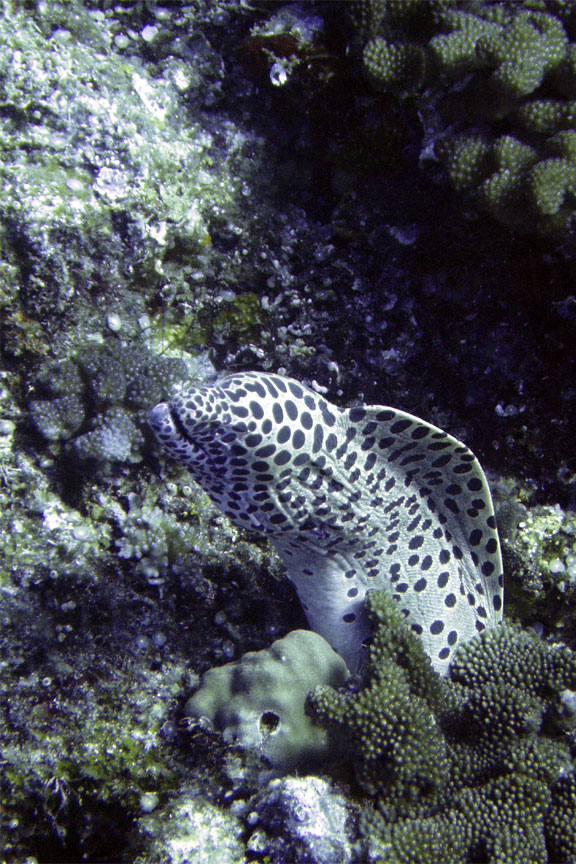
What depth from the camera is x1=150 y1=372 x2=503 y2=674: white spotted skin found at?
2.30 meters

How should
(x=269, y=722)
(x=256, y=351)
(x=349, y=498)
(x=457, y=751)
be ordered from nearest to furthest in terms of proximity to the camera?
1. (x=457, y=751)
2. (x=269, y=722)
3. (x=349, y=498)
4. (x=256, y=351)

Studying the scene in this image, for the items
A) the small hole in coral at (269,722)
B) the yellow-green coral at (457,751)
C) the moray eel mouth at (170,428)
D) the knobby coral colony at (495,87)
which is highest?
the knobby coral colony at (495,87)

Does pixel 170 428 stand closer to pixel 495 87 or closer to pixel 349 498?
pixel 349 498

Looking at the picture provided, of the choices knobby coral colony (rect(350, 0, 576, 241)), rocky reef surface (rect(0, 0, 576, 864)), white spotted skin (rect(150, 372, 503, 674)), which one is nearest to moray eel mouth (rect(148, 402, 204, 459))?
white spotted skin (rect(150, 372, 503, 674))

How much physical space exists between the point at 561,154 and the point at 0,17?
10.3ft

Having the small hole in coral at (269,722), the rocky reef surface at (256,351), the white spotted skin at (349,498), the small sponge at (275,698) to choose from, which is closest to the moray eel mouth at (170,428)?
the white spotted skin at (349,498)

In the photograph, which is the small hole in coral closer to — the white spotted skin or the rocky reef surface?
the rocky reef surface

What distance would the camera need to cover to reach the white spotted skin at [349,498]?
7.54ft

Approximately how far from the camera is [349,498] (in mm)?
2752

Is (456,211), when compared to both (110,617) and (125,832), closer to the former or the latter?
(110,617)

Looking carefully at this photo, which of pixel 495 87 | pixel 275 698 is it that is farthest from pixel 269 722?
pixel 495 87

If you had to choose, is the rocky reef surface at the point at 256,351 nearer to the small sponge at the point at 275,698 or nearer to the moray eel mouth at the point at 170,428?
the small sponge at the point at 275,698

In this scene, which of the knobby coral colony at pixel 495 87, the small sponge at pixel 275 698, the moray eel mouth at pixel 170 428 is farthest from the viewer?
the knobby coral colony at pixel 495 87

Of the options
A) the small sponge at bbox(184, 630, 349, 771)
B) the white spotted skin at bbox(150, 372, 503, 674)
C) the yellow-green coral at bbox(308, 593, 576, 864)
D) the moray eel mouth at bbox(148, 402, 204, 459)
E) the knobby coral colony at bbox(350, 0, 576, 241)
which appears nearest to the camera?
the yellow-green coral at bbox(308, 593, 576, 864)
